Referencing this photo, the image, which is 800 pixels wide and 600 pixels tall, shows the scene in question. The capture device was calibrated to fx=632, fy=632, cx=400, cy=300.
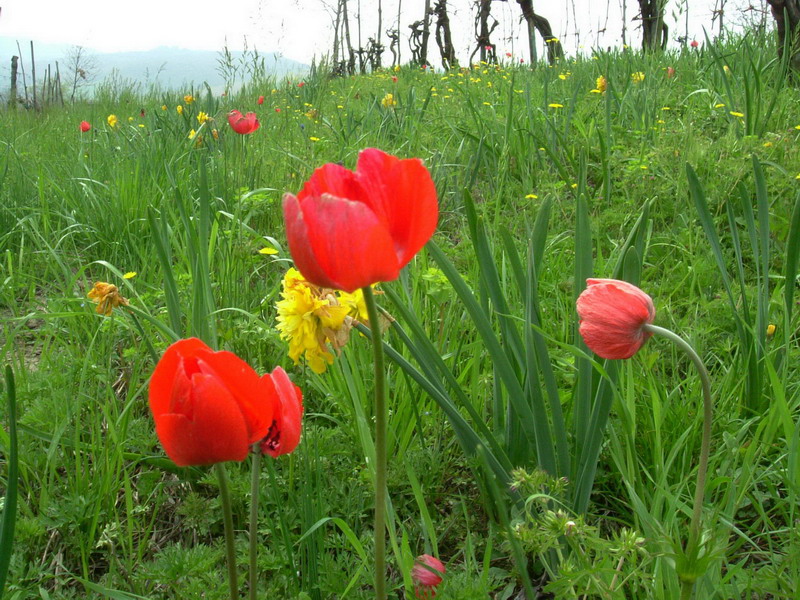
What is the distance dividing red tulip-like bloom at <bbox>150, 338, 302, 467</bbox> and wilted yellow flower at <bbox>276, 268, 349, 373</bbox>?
0.96 ft

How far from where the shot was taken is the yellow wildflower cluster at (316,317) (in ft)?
2.99

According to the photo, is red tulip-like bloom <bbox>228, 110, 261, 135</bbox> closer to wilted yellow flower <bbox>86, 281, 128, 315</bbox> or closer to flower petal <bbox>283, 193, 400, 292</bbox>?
wilted yellow flower <bbox>86, 281, 128, 315</bbox>

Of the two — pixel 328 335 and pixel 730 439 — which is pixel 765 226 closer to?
pixel 730 439

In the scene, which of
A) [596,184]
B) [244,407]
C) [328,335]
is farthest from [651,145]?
[244,407]

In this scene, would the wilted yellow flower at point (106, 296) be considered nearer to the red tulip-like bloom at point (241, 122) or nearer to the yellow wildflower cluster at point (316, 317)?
the yellow wildflower cluster at point (316, 317)

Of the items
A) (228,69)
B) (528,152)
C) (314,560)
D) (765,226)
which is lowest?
(314,560)

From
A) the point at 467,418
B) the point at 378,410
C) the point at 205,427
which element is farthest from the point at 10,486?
the point at 467,418

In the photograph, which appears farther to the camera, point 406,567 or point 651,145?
point 651,145

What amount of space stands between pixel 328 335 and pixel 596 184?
2.22m

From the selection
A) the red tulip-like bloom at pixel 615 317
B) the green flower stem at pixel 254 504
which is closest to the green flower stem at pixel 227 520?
the green flower stem at pixel 254 504

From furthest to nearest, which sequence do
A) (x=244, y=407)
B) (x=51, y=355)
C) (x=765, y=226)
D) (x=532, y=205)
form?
(x=532, y=205) → (x=51, y=355) → (x=765, y=226) → (x=244, y=407)

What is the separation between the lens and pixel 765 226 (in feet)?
4.11

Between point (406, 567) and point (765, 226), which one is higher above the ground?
point (765, 226)

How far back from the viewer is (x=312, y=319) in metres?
0.94
